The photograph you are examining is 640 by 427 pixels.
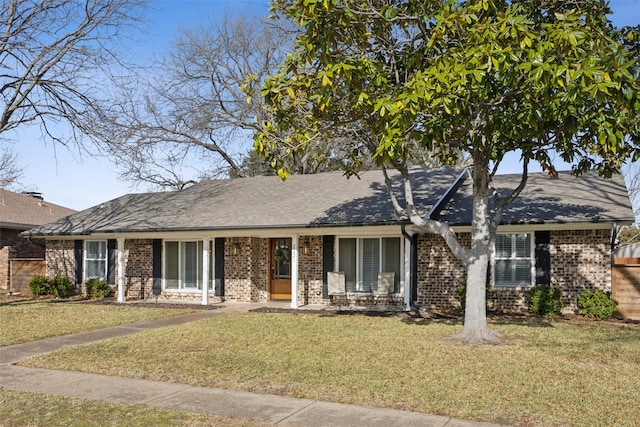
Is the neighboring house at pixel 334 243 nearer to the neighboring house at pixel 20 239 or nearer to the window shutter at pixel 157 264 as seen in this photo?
the window shutter at pixel 157 264

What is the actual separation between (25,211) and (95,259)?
11525 mm

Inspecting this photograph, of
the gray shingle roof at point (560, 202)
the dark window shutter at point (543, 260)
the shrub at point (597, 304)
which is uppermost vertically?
the gray shingle roof at point (560, 202)

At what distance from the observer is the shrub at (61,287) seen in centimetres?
2106

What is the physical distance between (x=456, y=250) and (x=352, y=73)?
13.3 feet

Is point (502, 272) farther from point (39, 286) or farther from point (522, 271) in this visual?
point (39, 286)

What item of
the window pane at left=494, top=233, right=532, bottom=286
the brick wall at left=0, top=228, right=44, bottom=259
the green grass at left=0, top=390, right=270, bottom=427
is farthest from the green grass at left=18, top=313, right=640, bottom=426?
the brick wall at left=0, top=228, right=44, bottom=259

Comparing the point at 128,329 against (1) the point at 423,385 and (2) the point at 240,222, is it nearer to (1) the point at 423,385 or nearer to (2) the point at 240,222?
(2) the point at 240,222

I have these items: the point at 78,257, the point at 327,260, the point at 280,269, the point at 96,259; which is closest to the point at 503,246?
the point at 327,260

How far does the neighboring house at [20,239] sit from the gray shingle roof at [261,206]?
2086mm

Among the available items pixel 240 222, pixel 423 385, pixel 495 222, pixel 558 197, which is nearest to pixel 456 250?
pixel 495 222

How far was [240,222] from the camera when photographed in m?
17.9

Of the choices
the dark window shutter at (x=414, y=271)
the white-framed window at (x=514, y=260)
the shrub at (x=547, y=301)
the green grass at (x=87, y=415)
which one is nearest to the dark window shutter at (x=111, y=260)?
the dark window shutter at (x=414, y=271)

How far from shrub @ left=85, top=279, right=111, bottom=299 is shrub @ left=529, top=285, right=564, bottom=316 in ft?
46.0

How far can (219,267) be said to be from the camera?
63.1 ft
